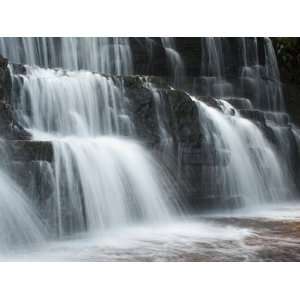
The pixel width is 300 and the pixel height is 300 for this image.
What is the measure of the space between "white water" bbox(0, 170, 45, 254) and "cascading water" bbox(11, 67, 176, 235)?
1.09ft

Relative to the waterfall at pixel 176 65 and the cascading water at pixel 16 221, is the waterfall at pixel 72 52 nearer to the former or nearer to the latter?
the waterfall at pixel 176 65

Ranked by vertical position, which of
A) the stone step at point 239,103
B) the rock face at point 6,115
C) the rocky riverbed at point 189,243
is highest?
the stone step at point 239,103

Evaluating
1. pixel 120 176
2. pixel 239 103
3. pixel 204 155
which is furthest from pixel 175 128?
pixel 239 103

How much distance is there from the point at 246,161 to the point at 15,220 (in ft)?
14.7

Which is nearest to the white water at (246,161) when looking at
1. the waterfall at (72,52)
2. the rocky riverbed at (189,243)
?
the rocky riverbed at (189,243)

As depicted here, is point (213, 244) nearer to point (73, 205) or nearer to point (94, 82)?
point (73, 205)

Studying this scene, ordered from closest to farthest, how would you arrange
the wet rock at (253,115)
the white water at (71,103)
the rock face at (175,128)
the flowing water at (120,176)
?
the flowing water at (120,176)
the rock face at (175,128)
the white water at (71,103)
the wet rock at (253,115)

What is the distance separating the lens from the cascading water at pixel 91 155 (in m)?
5.63

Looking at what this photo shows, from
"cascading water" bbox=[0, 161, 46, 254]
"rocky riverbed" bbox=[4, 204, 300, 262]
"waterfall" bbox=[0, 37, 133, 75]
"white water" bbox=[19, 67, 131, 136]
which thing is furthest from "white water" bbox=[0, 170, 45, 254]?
"waterfall" bbox=[0, 37, 133, 75]

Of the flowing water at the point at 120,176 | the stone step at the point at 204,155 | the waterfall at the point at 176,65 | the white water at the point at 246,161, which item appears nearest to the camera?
the flowing water at the point at 120,176

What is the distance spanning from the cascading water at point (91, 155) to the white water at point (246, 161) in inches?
55.9

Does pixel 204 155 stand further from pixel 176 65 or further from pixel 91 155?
pixel 176 65

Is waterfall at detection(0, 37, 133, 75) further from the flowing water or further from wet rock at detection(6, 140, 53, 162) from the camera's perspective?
wet rock at detection(6, 140, 53, 162)

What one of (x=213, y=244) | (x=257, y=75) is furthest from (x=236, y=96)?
(x=213, y=244)
